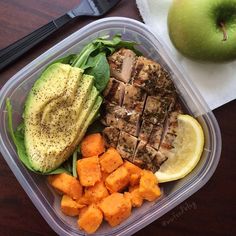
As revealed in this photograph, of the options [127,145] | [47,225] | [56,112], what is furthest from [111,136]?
[47,225]

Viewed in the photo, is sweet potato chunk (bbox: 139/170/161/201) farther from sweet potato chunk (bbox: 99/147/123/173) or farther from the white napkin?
the white napkin

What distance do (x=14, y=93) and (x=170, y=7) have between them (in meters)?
0.44

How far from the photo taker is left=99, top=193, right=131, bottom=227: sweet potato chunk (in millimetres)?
1054

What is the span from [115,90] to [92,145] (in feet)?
0.47

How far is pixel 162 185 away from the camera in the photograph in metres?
1.13

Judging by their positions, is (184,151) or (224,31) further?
(184,151)

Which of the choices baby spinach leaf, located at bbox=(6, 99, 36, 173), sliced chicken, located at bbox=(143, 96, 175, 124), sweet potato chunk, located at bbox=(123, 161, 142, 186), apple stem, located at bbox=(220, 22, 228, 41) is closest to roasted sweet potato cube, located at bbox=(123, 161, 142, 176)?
sweet potato chunk, located at bbox=(123, 161, 142, 186)

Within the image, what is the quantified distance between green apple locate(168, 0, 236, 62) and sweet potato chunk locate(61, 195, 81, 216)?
46cm

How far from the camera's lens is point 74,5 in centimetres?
114

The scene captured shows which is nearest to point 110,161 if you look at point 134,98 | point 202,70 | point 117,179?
point 117,179

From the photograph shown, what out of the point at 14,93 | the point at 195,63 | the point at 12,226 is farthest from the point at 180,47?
the point at 12,226

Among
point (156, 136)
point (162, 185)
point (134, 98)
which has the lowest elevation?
point (162, 185)

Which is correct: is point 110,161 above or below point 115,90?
below

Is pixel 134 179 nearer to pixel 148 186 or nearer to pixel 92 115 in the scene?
pixel 148 186
